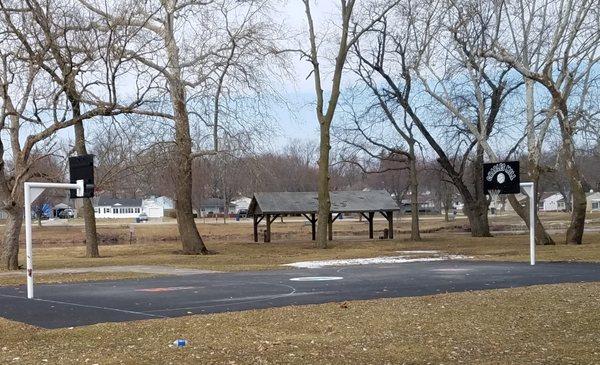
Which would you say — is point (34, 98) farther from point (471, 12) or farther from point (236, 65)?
point (471, 12)

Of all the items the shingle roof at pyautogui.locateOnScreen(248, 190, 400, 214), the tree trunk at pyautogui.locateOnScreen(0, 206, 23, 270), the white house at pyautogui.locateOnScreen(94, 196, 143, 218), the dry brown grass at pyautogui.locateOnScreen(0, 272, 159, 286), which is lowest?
the dry brown grass at pyautogui.locateOnScreen(0, 272, 159, 286)

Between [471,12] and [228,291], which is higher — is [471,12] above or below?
above

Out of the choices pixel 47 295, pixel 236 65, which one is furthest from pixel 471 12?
Answer: pixel 47 295

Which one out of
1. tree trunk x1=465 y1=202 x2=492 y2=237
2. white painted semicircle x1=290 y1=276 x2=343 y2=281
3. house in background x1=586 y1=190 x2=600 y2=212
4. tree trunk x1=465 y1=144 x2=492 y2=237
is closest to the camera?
white painted semicircle x1=290 y1=276 x2=343 y2=281

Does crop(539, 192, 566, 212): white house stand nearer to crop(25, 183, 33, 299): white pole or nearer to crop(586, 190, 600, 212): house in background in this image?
crop(586, 190, 600, 212): house in background

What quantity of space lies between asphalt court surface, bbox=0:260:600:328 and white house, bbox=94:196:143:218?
4832 inches

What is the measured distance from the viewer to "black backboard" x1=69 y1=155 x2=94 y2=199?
15328 mm

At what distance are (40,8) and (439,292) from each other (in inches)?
558

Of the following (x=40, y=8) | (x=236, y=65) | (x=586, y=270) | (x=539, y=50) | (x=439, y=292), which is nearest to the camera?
(x=439, y=292)

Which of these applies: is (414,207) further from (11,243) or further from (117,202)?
(117,202)

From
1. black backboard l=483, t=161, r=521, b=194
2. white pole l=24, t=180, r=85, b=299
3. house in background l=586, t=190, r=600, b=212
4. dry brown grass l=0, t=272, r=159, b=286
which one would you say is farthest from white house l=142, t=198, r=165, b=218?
white pole l=24, t=180, r=85, b=299

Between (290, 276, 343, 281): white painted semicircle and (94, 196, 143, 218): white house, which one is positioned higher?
(94, 196, 143, 218): white house

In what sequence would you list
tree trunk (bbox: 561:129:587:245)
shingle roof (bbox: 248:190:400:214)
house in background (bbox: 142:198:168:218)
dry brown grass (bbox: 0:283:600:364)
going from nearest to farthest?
dry brown grass (bbox: 0:283:600:364)
tree trunk (bbox: 561:129:587:245)
shingle roof (bbox: 248:190:400:214)
house in background (bbox: 142:198:168:218)

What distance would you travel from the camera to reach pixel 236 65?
29281 millimetres
